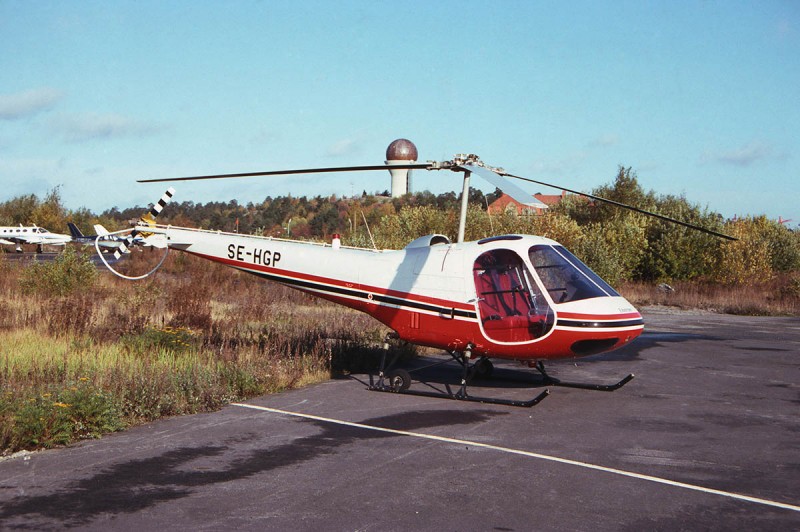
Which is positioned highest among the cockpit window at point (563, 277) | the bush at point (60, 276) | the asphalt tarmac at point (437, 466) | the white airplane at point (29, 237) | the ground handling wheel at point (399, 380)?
the white airplane at point (29, 237)

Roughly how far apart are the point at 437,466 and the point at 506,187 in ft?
12.7

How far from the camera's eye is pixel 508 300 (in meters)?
11.4

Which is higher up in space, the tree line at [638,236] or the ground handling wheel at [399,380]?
the tree line at [638,236]

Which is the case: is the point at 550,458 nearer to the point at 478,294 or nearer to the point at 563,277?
the point at 563,277

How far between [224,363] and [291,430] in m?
3.58

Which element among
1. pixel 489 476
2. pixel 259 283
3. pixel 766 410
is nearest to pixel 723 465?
pixel 489 476

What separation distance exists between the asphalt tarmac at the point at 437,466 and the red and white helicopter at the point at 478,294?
2.96 feet

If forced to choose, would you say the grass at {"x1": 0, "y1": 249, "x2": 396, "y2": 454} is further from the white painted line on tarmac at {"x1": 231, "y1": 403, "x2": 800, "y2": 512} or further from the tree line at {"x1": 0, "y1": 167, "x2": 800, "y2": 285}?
the tree line at {"x1": 0, "y1": 167, "x2": 800, "y2": 285}

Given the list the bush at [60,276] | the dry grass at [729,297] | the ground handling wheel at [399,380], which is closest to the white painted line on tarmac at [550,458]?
the ground handling wheel at [399,380]

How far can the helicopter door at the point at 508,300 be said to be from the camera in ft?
36.4

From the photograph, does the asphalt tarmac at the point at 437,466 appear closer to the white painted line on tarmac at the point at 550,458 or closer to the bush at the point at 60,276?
the white painted line on tarmac at the point at 550,458

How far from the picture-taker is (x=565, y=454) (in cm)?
826

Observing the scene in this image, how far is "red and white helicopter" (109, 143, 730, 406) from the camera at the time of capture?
1091 centimetres

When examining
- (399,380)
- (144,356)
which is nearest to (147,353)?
(144,356)
